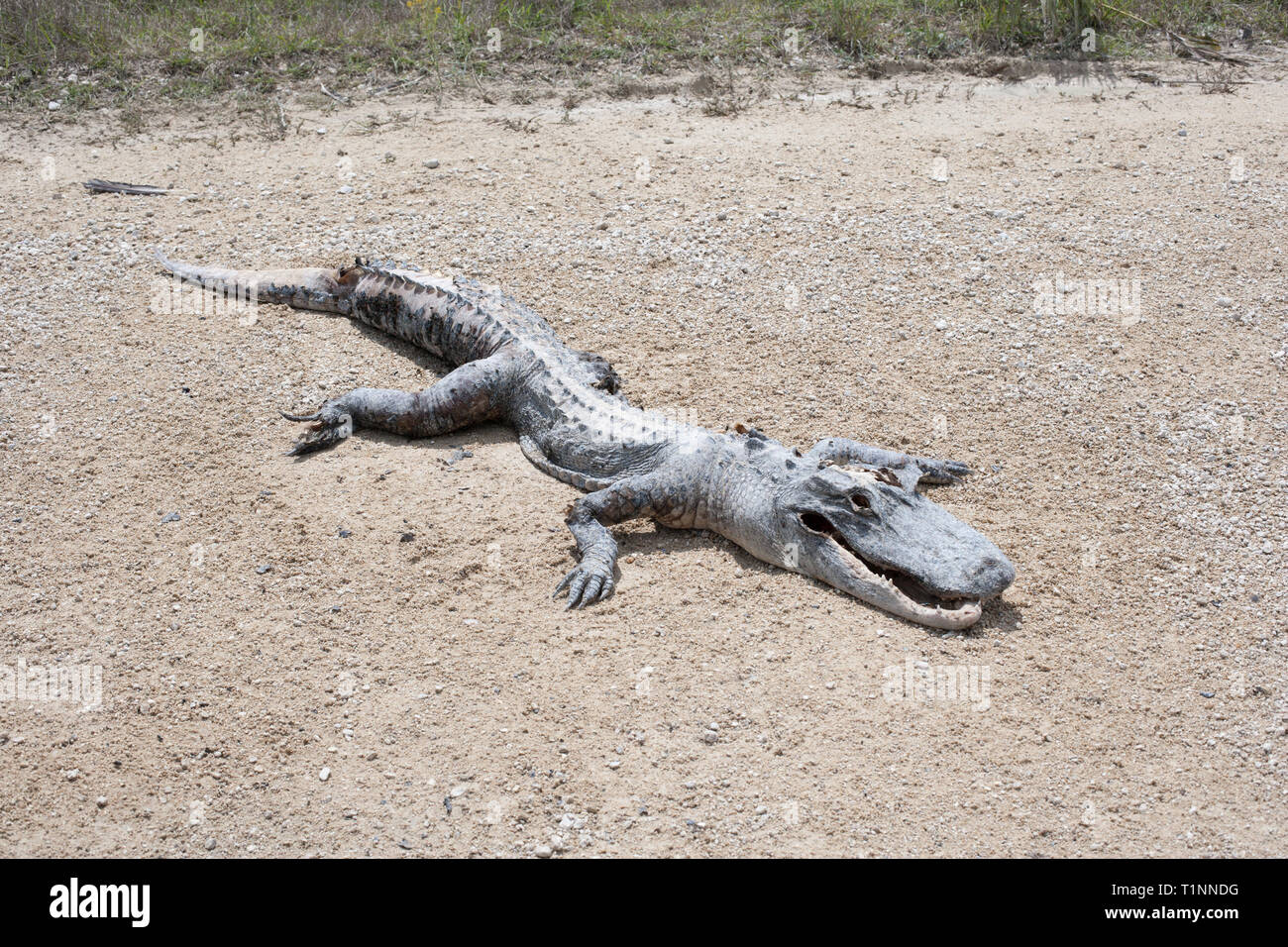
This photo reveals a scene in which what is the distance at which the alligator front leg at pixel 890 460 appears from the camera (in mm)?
5922

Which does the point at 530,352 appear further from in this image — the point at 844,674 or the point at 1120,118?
the point at 1120,118

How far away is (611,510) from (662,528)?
0.40 meters

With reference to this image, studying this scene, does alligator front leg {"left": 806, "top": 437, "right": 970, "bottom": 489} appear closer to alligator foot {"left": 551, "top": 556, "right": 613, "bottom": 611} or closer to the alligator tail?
alligator foot {"left": 551, "top": 556, "right": 613, "bottom": 611}

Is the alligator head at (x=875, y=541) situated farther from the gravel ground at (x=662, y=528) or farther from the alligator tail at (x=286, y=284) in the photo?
the alligator tail at (x=286, y=284)

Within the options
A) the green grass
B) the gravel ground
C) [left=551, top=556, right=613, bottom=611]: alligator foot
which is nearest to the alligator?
[left=551, top=556, right=613, bottom=611]: alligator foot

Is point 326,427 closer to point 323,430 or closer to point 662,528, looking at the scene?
point 323,430

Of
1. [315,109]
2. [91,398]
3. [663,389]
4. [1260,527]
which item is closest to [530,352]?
[663,389]

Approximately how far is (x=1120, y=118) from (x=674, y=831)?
836 centimetres

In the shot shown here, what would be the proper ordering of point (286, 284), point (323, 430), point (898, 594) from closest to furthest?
point (898, 594)
point (323, 430)
point (286, 284)

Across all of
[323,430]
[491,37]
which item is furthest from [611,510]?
[491,37]

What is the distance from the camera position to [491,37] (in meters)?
11.4

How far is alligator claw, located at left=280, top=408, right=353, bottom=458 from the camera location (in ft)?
20.8

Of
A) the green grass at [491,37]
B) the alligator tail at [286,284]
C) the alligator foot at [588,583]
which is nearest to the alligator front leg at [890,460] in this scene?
the alligator foot at [588,583]

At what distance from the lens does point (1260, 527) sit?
5.47m
